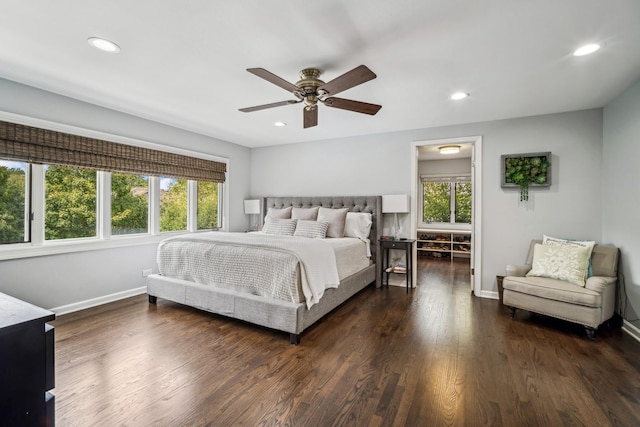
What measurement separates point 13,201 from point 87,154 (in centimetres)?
81

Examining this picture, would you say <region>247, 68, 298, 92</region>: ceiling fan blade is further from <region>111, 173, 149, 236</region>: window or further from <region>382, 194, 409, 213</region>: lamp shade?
<region>111, 173, 149, 236</region>: window

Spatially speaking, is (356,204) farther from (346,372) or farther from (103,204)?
(103,204)

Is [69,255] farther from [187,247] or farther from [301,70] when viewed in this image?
[301,70]

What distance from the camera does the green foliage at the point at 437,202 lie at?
7277mm

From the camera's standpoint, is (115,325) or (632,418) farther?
(115,325)

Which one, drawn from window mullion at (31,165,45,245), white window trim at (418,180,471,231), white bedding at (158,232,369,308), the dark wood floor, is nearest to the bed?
white bedding at (158,232,369,308)

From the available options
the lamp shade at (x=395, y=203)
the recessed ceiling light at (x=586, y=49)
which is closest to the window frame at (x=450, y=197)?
the lamp shade at (x=395, y=203)

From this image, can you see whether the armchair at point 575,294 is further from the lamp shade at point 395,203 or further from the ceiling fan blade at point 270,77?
the ceiling fan blade at point 270,77

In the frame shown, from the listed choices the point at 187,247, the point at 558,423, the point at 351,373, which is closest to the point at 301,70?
the point at 187,247

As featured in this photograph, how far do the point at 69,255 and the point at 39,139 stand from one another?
1261 millimetres

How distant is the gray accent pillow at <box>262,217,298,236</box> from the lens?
14.3 feet

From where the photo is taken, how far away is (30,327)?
0.90 metres

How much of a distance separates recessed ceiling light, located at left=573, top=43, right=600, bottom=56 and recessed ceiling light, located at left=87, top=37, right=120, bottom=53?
11.5 ft

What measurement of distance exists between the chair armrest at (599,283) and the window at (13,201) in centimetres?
564
